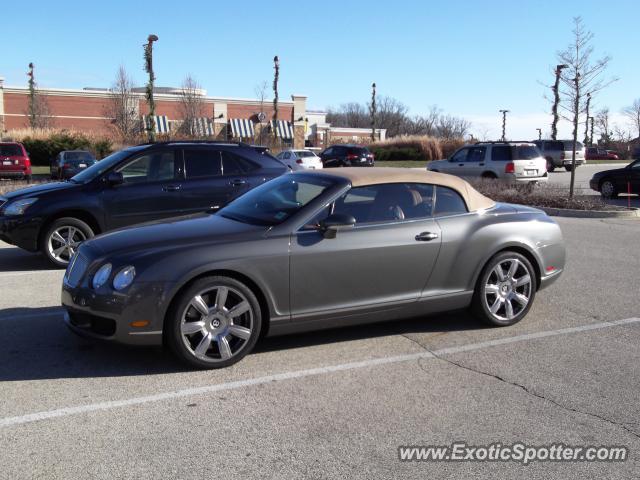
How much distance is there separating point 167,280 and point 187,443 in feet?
4.40

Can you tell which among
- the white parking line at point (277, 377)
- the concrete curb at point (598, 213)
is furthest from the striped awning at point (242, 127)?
the white parking line at point (277, 377)

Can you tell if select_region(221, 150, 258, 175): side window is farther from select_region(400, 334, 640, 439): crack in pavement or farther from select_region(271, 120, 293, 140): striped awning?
select_region(271, 120, 293, 140): striped awning

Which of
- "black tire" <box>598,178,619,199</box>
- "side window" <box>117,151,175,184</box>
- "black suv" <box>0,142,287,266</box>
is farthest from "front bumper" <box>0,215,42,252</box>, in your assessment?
"black tire" <box>598,178,619,199</box>

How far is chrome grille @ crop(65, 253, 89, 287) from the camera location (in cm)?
491

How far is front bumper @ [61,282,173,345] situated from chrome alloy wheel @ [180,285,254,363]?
8.0 inches

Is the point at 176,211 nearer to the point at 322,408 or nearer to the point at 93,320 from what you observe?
the point at 93,320

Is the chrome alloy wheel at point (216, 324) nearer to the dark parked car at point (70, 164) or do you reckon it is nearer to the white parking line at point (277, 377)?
the white parking line at point (277, 377)

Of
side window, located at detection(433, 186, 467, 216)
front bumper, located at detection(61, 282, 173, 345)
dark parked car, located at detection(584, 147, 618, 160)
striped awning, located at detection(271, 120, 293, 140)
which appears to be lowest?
front bumper, located at detection(61, 282, 173, 345)

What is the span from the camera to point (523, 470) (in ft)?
11.3

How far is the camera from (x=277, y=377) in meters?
4.67

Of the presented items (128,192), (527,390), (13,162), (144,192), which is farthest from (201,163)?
(13,162)

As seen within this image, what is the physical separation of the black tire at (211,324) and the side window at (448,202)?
6.60ft

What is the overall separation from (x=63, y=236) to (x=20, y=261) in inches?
42.6

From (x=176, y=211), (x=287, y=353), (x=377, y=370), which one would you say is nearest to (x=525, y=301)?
(x=377, y=370)
